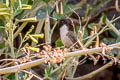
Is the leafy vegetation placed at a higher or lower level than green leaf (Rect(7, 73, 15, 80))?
higher

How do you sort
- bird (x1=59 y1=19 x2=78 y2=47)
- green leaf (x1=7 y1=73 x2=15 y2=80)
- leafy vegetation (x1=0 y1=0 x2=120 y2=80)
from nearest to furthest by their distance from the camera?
leafy vegetation (x1=0 y1=0 x2=120 y2=80) < green leaf (x1=7 y1=73 x2=15 y2=80) < bird (x1=59 y1=19 x2=78 y2=47)

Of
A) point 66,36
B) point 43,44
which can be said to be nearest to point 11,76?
point 43,44

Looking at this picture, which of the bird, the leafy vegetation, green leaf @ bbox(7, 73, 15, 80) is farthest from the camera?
the bird

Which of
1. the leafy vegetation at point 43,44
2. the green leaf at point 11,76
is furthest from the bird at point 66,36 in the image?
the green leaf at point 11,76

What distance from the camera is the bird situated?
1543 millimetres

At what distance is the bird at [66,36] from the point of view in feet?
5.06

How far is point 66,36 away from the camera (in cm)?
159

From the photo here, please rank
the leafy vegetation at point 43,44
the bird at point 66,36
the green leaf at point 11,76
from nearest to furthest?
the leafy vegetation at point 43,44
the green leaf at point 11,76
the bird at point 66,36

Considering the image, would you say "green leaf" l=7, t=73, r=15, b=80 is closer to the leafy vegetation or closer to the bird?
the leafy vegetation

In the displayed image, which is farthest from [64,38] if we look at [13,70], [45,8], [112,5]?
[13,70]

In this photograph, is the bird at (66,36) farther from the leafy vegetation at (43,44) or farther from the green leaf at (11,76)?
the green leaf at (11,76)

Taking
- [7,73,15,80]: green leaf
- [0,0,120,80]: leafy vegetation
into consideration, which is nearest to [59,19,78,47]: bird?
[0,0,120,80]: leafy vegetation

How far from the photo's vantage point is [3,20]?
107 cm

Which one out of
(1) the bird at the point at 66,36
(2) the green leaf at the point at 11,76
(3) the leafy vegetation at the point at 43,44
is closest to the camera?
(3) the leafy vegetation at the point at 43,44
